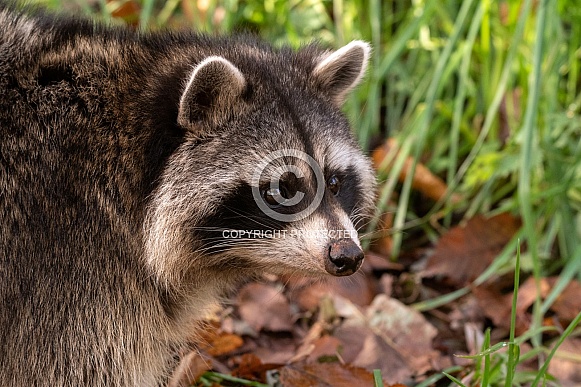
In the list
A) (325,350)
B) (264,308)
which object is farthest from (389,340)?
(264,308)

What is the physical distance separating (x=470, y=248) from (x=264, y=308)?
1669 millimetres

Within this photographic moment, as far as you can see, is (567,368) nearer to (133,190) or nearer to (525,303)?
(525,303)

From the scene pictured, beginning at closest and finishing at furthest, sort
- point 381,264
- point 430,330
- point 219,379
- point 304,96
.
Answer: point 304,96 < point 219,379 < point 430,330 < point 381,264

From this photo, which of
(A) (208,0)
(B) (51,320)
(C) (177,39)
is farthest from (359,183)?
(A) (208,0)

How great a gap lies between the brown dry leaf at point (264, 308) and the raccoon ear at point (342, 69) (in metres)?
1.77

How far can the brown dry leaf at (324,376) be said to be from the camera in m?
4.33

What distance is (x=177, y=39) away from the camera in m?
4.02

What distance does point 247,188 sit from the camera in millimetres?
3695

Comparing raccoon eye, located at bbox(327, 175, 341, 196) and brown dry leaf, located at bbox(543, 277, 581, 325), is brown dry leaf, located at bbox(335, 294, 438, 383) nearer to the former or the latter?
brown dry leaf, located at bbox(543, 277, 581, 325)

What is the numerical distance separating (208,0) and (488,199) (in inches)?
120

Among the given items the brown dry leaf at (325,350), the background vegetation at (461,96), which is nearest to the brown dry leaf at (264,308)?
the brown dry leaf at (325,350)

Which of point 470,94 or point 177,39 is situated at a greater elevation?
point 177,39

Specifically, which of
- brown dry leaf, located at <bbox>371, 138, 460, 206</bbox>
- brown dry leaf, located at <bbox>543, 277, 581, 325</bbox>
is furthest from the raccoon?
brown dry leaf, located at <bbox>371, 138, 460, 206</bbox>

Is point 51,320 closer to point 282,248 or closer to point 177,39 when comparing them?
point 282,248
